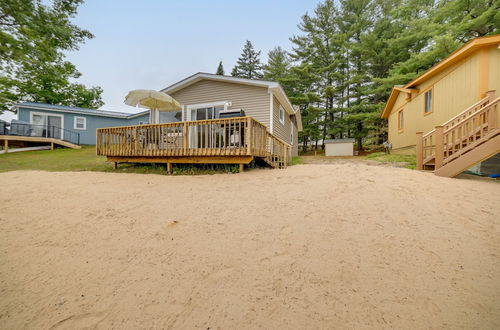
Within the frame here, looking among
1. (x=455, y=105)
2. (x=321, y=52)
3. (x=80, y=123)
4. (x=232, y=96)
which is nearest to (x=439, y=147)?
(x=455, y=105)

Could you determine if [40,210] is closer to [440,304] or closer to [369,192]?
[440,304]

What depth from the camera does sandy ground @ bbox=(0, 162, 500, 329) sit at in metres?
1.47

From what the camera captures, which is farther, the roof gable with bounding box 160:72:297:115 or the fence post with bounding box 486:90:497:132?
the roof gable with bounding box 160:72:297:115

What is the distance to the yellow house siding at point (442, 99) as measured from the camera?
6.89 m

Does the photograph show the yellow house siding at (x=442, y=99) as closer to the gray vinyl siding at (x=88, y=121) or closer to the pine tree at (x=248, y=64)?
the gray vinyl siding at (x=88, y=121)

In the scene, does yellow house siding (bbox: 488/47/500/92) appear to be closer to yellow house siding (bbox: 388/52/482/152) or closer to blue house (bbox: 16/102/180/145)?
yellow house siding (bbox: 388/52/482/152)

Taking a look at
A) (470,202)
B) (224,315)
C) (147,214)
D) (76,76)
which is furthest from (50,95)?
(470,202)

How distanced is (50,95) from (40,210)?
28639 mm

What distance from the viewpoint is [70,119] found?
659 inches

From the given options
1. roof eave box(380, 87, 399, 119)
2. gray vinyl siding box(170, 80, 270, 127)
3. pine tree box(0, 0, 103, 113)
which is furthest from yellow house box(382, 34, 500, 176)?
pine tree box(0, 0, 103, 113)

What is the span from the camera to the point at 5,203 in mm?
3719

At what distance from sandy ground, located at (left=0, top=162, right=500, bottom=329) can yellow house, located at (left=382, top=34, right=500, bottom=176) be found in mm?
1849

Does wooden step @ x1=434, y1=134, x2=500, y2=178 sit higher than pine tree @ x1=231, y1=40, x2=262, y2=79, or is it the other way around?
pine tree @ x1=231, y1=40, x2=262, y2=79

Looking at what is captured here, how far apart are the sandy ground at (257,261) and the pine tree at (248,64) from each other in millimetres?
32362
